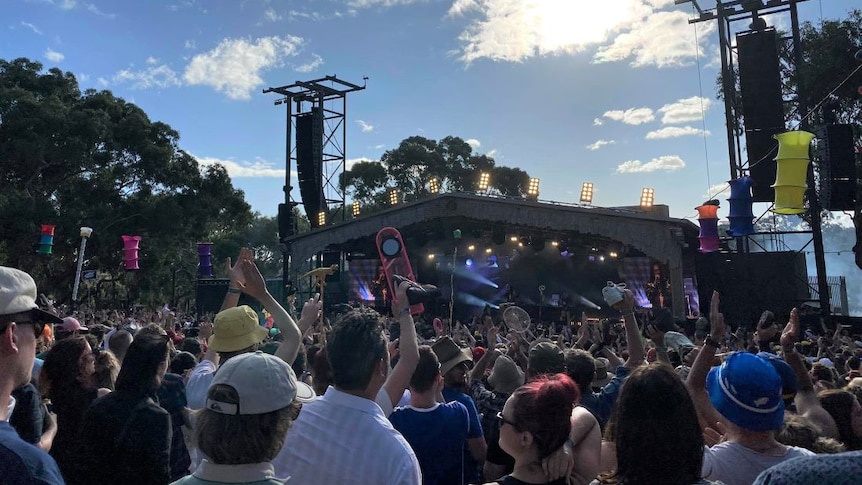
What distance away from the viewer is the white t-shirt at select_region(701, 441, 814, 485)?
2111mm

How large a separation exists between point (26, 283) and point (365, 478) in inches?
49.8

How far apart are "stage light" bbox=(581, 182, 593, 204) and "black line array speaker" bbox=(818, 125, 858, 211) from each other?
8896mm

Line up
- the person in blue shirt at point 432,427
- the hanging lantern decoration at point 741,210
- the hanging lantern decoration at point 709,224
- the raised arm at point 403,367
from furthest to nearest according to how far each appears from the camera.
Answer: the hanging lantern decoration at point 709,224 < the hanging lantern decoration at point 741,210 < the person in blue shirt at point 432,427 < the raised arm at point 403,367

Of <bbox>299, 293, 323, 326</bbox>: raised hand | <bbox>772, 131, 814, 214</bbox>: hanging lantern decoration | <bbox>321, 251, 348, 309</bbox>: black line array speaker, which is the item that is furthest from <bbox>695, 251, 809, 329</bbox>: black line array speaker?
<bbox>299, 293, 323, 326</bbox>: raised hand

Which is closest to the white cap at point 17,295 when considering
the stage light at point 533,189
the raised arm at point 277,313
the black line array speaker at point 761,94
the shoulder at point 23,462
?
the shoulder at point 23,462

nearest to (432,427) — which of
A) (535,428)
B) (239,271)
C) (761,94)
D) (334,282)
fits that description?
(535,428)

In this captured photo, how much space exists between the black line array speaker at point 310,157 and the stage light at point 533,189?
10.9 metres

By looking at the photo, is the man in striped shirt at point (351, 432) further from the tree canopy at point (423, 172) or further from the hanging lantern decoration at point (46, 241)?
the tree canopy at point (423, 172)

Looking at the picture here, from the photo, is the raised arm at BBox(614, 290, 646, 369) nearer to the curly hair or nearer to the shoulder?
the curly hair

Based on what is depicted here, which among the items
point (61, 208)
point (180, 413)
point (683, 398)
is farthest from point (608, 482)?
point (61, 208)

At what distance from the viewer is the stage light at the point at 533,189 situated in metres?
22.6

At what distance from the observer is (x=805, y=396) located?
3.10 m

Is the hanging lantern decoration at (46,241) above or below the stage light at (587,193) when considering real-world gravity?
below

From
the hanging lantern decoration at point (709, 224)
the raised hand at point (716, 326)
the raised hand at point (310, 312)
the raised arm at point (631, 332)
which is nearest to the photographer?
the raised hand at point (716, 326)
